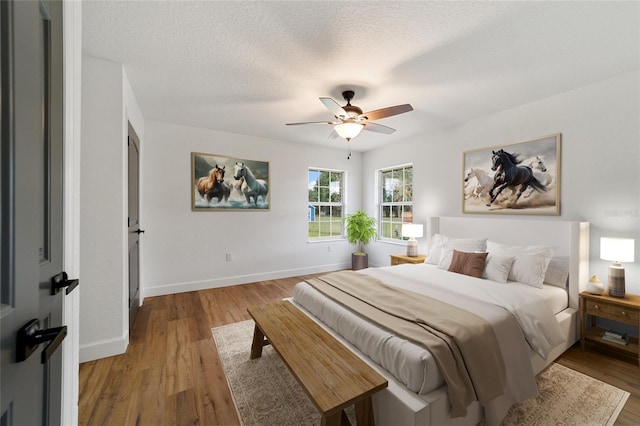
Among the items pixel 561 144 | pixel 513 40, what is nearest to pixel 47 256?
pixel 513 40

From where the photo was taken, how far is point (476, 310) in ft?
6.27

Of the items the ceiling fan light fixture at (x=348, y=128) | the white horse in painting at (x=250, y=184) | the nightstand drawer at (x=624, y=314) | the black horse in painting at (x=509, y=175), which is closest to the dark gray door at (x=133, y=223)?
the white horse in painting at (x=250, y=184)

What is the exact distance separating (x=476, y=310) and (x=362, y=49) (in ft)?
7.19

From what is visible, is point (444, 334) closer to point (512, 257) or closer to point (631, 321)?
point (512, 257)

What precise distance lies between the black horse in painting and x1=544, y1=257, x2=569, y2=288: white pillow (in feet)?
2.75

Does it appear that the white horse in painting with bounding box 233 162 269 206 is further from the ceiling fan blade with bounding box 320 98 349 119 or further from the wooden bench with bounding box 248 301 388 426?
the wooden bench with bounding box 248 301 388 426

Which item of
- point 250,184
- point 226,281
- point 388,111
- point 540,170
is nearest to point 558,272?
point 540,170

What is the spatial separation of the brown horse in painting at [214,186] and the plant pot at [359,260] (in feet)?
8.89

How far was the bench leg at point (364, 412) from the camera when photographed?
140 centimetres

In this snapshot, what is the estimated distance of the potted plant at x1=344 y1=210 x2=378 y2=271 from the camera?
5.05m

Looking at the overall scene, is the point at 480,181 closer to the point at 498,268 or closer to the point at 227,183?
the point at 498,268


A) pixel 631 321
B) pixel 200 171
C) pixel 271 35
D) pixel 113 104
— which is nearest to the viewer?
pixel 271 35

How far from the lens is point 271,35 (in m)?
1.92

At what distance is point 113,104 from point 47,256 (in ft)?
6.75
